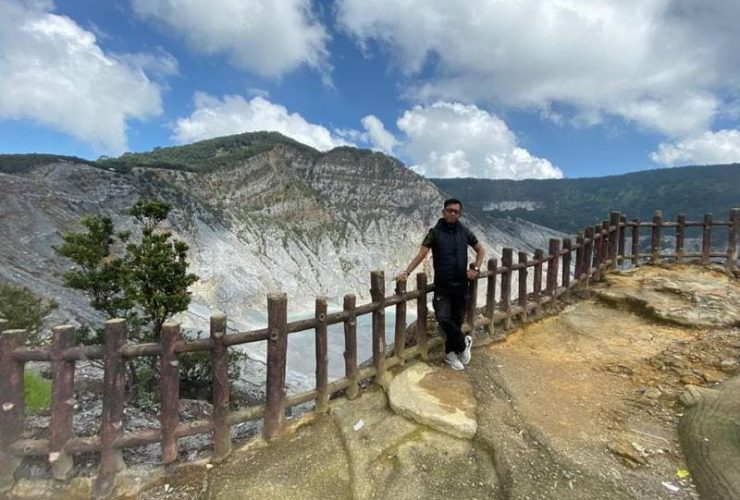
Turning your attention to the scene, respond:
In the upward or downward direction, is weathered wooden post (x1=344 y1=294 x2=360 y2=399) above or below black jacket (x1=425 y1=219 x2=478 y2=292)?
below

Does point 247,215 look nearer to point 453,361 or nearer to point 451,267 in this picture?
point 453,361

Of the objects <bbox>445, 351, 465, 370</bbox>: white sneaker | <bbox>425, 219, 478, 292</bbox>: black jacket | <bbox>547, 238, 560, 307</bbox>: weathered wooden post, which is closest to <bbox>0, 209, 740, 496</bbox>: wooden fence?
<bbox>425, 219, 478, 292</bbox>: black jacket

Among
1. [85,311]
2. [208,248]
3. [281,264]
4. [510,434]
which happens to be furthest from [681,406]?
[281,264]

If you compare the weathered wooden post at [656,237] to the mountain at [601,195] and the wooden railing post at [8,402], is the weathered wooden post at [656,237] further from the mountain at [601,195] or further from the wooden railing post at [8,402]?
the mountain at [601,195]

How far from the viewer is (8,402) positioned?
4.04 metres

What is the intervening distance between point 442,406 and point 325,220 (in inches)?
3254

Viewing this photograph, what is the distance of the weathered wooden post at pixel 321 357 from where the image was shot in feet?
16.4

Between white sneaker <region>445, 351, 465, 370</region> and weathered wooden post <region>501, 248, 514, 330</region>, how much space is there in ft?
6.07

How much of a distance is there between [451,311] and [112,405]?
398 cm

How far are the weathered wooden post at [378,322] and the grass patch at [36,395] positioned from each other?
182 inches

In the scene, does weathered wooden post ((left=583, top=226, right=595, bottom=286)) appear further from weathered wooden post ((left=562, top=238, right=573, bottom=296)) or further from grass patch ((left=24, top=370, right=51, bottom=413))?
grass patch ((left=24, top=370, right=51, bottom=413))

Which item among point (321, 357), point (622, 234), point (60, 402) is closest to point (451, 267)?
point (321, 357)

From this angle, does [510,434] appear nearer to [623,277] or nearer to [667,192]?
[623,277]

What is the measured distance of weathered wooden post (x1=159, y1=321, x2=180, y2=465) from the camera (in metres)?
4.23
